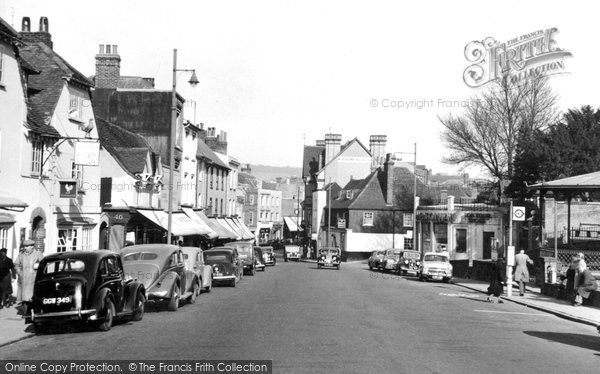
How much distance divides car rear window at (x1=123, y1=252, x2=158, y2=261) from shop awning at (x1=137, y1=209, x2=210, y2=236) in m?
16.9

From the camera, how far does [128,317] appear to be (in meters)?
15.5

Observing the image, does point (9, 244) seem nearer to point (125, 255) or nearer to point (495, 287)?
point (125, 255)

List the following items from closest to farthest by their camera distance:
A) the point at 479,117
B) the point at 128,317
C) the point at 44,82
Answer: the point at 128,317, the point at 44,82, the point at 479,117

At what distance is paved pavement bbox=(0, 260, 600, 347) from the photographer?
13.2 m

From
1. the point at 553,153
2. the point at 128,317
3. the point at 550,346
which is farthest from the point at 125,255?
the point at 553,153

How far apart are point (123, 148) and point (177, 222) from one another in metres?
5.93

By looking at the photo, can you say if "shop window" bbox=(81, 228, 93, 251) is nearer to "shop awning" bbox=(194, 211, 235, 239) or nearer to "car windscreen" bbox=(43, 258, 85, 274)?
"car windscreen" bbox=(43, 258, 85, 274)

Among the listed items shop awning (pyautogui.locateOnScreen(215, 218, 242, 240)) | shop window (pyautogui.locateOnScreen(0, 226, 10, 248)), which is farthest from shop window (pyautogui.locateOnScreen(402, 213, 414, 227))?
shop window (pyautogui.locateOnScreen(0, 226, 10, 248))

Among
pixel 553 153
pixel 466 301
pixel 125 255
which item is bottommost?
pixel 466 301

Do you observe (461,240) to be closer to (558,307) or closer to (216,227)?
(216,227)

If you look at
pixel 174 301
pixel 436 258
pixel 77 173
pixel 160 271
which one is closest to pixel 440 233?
pixel 436 258

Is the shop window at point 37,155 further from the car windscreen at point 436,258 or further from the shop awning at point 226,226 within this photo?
the shop awning at point 226,226

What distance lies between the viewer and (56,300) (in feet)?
43.8

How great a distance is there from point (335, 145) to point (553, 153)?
48.7 metres
